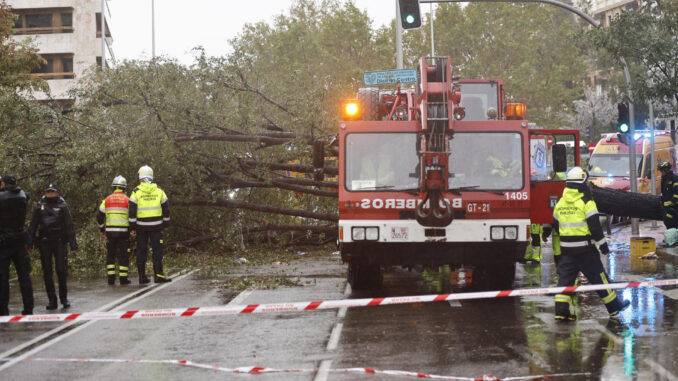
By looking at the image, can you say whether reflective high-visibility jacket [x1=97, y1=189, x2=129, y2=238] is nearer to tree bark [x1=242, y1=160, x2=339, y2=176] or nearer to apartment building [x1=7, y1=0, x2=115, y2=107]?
tree bark [x1=242, y1=160, x2=339, y2=176]

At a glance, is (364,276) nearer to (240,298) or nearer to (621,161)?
(240,298)

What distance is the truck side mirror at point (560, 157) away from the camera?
13.4 m

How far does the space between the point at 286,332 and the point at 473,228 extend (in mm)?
3546

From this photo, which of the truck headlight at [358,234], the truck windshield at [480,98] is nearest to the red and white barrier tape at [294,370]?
the truck headlight at [358,234]

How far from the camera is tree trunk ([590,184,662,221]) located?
2012 centimetres

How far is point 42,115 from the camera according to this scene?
20.5 meters

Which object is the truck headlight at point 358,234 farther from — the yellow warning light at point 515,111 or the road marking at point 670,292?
the road marking at point 670,292

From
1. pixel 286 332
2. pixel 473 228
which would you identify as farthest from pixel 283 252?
pixel 286 332

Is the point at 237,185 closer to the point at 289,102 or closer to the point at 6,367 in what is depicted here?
the point at 289,102

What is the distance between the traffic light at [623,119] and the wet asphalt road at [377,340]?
9.17 meters

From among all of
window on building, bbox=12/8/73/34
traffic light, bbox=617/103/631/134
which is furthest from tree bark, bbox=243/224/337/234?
window on building, bbox=12/8/73/34

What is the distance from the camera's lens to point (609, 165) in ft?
107

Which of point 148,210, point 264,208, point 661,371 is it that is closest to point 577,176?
point 661,371

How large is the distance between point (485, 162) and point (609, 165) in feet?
67.7
